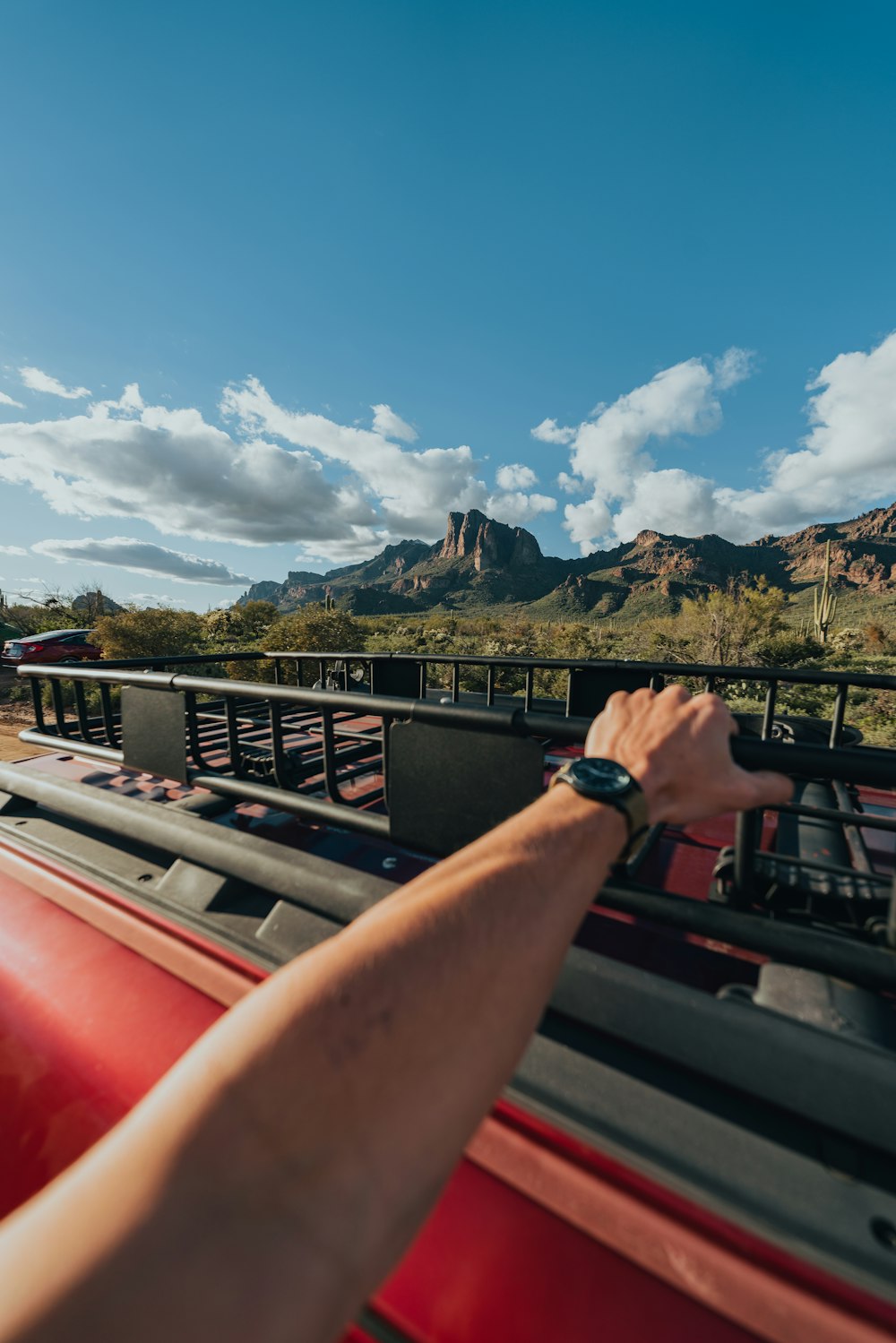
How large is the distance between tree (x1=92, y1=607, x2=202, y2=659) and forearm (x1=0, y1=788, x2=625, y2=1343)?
16996 mm

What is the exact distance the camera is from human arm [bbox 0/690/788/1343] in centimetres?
40

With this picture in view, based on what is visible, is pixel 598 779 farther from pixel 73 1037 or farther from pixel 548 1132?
pixel 73 1037

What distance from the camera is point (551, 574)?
10112 centimetres

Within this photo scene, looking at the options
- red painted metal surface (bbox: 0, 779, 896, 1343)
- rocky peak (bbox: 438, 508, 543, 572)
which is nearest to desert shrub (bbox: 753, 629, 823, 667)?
red painted metal surface (bbox: 0, 779, 896, 1343)

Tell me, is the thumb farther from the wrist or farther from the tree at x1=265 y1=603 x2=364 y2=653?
the tree at x1=265 y1=603 x2=364 y2=653

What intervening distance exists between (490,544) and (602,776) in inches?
4405

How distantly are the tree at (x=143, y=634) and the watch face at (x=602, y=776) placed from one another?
16873 mm

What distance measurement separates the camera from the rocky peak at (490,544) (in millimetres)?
107062

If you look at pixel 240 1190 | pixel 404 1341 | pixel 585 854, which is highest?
pixel 585 854

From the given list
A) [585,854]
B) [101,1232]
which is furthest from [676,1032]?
[101,1232]

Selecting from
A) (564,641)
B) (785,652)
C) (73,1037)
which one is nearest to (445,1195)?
(73,1037)

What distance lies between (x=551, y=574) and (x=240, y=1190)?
105 meters

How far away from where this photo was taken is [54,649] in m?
15.8

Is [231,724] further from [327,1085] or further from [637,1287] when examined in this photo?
[637,1287]
